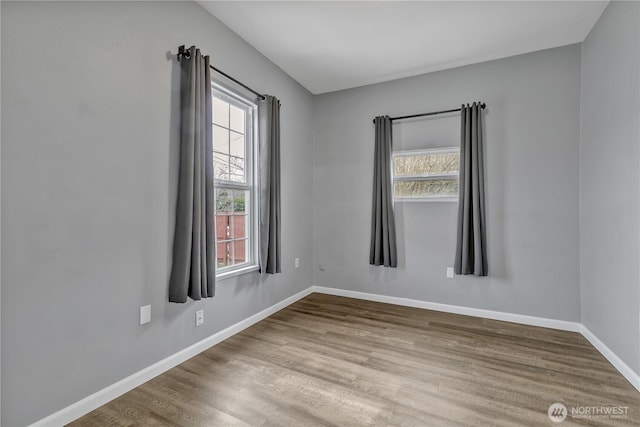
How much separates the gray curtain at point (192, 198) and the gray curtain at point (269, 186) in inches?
33.0

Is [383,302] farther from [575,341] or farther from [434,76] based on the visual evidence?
[434,76]

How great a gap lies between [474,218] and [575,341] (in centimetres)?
138

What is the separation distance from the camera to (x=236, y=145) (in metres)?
3.05

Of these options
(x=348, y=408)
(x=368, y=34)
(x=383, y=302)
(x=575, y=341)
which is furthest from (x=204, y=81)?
(x=575, y=341)

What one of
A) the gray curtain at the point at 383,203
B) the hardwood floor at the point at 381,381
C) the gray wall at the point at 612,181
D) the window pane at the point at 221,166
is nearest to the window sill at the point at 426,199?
the gray curtain at the point at 383,203

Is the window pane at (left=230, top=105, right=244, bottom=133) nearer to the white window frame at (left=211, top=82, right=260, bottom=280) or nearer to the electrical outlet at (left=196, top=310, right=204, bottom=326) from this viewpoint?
the white window frame at (left=211, top=82, right=260, bottom=280)

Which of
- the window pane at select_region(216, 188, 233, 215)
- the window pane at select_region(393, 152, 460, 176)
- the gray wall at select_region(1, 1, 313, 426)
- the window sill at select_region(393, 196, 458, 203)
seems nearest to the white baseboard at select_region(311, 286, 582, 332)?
the window sill at select_region(393, 196, 458, 203)

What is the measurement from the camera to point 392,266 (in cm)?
372

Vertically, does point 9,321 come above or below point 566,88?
below

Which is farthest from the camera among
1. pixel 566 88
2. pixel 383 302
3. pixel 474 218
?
pixel 383 302

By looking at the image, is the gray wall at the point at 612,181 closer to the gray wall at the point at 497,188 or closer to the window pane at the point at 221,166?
the gray wall at the point at 497,188

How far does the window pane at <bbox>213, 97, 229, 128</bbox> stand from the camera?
2777 millimetres

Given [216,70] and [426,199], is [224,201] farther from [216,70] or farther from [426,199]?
[426,199]

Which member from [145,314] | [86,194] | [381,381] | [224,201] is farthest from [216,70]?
[381,381]
